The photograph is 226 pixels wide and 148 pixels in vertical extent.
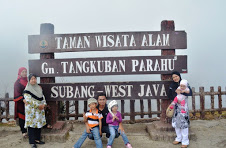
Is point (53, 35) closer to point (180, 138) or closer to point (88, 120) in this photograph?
point (88, 120)

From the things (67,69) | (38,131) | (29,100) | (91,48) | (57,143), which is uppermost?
(91,48)

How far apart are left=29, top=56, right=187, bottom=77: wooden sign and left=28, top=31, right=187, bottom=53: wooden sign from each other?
275 millimetres

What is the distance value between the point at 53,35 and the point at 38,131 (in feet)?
7.52

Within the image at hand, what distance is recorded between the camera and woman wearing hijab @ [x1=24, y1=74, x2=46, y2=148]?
4.21 meters

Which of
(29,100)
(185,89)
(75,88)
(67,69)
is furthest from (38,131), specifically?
(185,89)

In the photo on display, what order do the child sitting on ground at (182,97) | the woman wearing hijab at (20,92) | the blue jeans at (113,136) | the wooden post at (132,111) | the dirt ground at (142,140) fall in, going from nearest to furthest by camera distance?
the blue jeans at (113,136)
the child sitting on ground at (182,97)
the dirt ground at (142,140)
the woman wearing hijab at (20,92)
the wooden post at (132,111)

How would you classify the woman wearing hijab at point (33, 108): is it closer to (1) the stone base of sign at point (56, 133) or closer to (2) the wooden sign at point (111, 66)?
(1) the stone base of sign at point (56, 133)

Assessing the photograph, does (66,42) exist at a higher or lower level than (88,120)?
higher

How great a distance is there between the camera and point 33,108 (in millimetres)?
4238

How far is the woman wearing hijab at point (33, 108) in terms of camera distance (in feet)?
13.8

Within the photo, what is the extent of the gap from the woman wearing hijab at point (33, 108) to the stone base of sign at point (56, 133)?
0.31 metres

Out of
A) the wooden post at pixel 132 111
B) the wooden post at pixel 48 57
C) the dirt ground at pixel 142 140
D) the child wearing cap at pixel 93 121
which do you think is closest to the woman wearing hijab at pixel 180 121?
the dirt ground at pixel 142 140

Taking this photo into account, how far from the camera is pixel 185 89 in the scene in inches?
163

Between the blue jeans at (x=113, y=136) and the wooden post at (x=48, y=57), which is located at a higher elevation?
the wooden post at (x=48, y=57)
